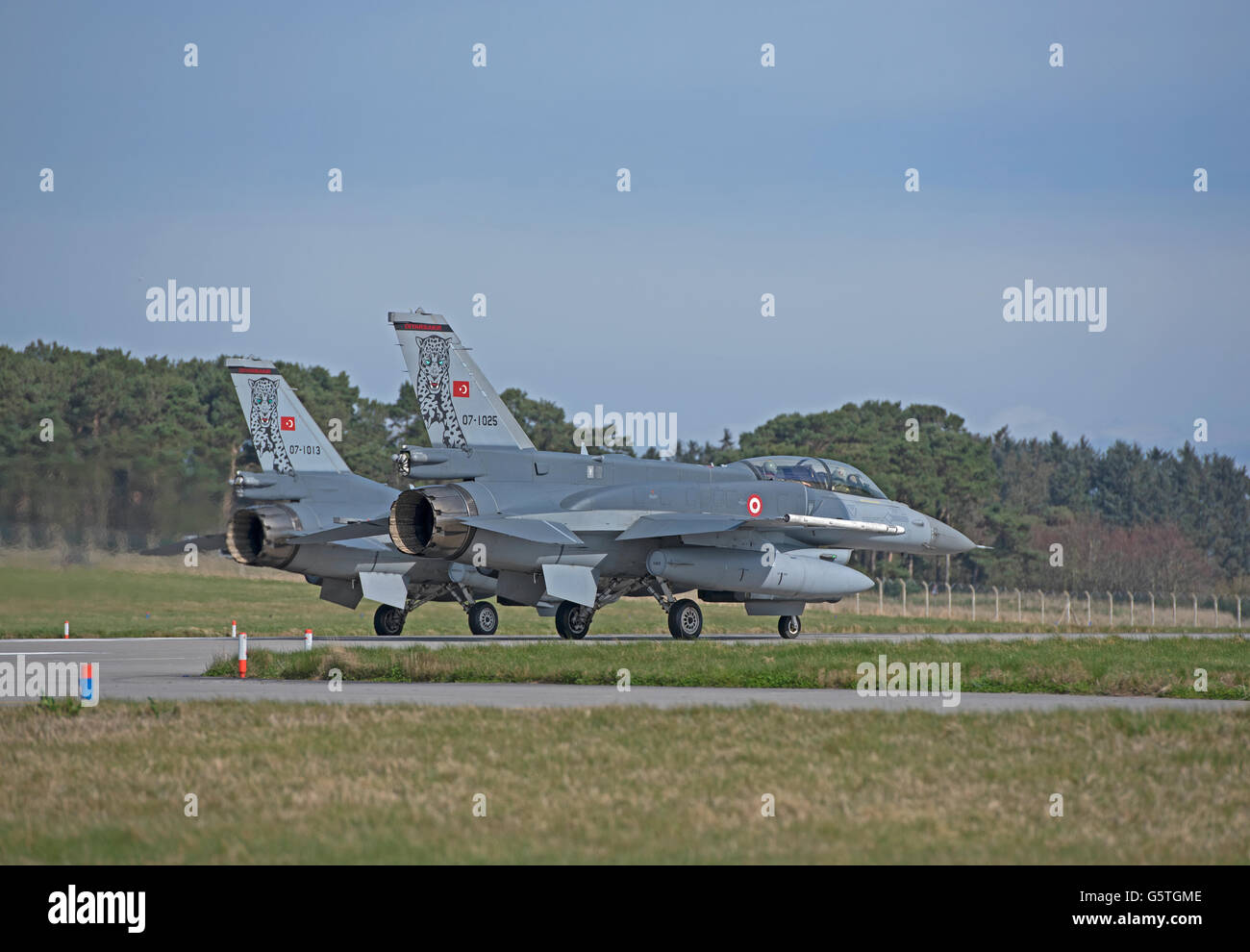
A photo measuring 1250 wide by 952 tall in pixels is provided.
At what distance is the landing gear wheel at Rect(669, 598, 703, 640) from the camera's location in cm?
2778

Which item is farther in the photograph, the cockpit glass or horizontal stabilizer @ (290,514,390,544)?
the cockpit glass

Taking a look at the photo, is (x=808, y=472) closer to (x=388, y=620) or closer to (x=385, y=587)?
Result: (x=385, y=587)

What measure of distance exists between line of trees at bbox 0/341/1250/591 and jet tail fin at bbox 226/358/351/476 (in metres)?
7.14

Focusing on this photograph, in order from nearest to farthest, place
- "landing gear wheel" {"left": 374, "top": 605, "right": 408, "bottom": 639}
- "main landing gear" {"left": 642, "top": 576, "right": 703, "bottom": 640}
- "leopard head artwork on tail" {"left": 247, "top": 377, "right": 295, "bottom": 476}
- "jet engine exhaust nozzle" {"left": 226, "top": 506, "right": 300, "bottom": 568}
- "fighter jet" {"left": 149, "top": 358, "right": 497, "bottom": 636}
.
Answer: "main landing gear" {"left": 642, "top": 576, "right": 703, "bottom": 640} → "jet engine exhaust nozzle" {"left": 226, "top": 506, "right": 300, "bottom": 568} → "fighter jet" {"left": 149, "top": 358, "right": 497, "bottom": 636} → "leopard head artwork on tail" {"left": 247, "top": 377, "right": 295, "bottom": 476} → "landing gear wheel" {"left": 374, "top": 605, "right": 408, "bottom": 639}

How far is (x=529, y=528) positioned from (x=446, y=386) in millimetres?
3285

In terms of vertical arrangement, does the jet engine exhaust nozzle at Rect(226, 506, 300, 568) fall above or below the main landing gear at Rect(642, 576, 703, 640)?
above

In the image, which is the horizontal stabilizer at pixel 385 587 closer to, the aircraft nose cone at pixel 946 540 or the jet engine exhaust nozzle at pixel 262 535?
the jet engine exhaust nozzle at pixel 262 535

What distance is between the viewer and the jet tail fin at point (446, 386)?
26812 mm

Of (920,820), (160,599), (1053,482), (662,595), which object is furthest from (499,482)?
(1053,482)

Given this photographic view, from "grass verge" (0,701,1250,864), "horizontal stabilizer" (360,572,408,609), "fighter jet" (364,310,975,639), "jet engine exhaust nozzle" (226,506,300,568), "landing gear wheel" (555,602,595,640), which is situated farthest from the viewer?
"horizontal stabilizer" (360,572,408,609)

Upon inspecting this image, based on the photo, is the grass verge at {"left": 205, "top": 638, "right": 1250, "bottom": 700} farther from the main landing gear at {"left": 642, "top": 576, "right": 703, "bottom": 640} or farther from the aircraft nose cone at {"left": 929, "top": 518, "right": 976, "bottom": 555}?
the aircraft nose cone at {"left": 929, "top": 518, "right": 976, "bottom": 555}

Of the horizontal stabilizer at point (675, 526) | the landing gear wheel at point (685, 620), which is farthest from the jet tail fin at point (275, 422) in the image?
the landing gear wheel at point (685, 620)

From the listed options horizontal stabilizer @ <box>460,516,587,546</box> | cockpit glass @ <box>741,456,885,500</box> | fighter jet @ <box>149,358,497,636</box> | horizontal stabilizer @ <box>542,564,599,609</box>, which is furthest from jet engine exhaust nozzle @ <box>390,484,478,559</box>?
cockpit glass @ <box>741,456,885,500</box>

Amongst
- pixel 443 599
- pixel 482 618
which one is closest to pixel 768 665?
pixel 482 618
